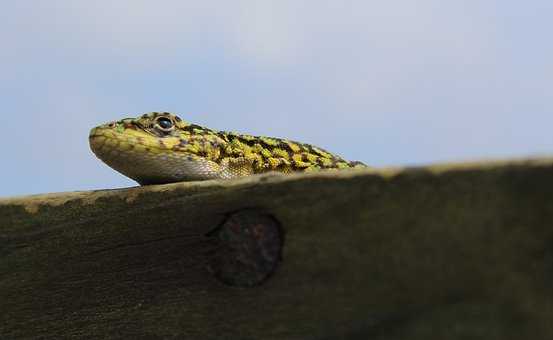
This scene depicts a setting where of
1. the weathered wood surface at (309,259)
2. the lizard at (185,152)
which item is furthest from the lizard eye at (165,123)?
the weathered wood surface at (309,259)

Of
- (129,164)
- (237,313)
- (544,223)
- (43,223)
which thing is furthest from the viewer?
(129,164)

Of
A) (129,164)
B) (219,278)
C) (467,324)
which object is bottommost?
(467,324)

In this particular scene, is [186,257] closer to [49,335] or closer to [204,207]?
[204,207]

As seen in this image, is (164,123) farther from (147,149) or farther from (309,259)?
(309,259)

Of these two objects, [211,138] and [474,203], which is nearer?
[474,203]

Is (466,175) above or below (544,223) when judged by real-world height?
above

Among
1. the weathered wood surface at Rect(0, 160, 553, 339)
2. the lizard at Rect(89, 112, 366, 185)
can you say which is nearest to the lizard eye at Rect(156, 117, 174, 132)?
the lizard at Rect(89, 112, 366, 185)

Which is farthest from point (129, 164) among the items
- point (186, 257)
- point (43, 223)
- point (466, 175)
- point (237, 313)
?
point (466, 175)

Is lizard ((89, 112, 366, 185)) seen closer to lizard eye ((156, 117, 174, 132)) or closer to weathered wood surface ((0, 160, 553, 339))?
lizard eye ((156, 117, 174, 132))

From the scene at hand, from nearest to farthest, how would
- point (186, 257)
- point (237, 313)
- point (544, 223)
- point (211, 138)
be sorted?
point (544, 223) < point (237, 313) < point (186, 257) < point (211, 138)
